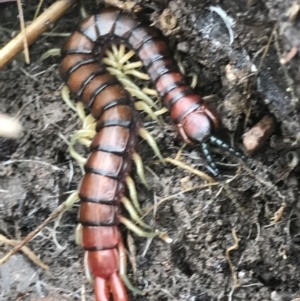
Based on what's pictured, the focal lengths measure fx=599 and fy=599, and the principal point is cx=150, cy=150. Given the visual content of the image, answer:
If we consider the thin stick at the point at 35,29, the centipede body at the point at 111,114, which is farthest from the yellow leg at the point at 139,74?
Result: the thin stick at the point at 35,29

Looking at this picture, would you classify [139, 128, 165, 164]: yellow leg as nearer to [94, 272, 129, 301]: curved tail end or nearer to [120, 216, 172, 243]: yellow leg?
[120, 216, 172, 243]: yellow leg

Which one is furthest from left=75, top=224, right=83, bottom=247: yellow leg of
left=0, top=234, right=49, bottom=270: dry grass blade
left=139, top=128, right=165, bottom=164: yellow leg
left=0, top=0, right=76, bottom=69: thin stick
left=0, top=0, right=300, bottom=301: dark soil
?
left=0, top=0, right=76, bottom=69: thin stick

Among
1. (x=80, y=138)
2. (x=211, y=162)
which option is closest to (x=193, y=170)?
(x=211, y=162)

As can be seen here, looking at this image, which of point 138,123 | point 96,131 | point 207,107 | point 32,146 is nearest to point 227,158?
point 207,107

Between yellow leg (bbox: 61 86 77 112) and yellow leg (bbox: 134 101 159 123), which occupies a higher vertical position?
yellow leg (bbox: 61 86 77 112)

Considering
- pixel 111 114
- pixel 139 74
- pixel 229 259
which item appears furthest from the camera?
pixel 139 74

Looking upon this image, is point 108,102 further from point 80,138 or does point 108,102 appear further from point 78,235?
point 78,235

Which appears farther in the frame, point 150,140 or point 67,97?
point 67,97
